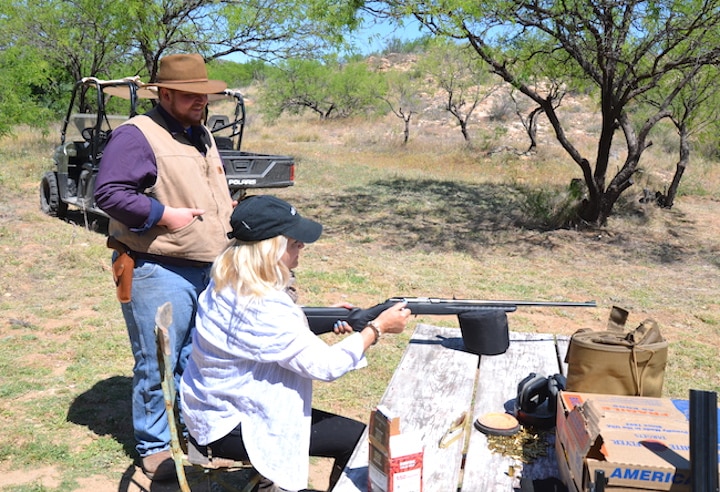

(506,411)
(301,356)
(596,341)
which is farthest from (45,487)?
(596,341)

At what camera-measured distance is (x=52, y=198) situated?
32.9 ft

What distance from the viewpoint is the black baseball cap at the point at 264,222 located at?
220 cm

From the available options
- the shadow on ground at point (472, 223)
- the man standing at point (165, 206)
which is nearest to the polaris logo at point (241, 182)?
the shadow on ground at point (472, 223)

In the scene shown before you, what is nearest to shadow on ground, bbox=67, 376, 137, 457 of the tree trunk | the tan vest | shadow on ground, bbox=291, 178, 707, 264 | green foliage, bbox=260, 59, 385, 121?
the tan vest

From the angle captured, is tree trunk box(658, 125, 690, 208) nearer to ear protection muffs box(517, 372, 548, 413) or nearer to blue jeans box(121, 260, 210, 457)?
ear protection muffs box(517, 372, 548, 413)

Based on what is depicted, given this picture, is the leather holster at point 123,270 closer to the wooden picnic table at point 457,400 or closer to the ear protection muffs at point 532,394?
the wooden picnic table at point 457,400

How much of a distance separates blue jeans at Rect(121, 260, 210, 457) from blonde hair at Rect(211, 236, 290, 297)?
939 mm

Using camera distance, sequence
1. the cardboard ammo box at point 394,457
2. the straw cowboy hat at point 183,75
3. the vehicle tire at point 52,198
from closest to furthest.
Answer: the cardboard ammo box at point 394,457
the straw cowboy hat at point 183,75
the vehicle tire at point 52,198

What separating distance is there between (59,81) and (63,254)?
1446 centimetres

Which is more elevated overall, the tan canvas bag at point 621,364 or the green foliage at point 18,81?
the green foliage at point 18,81

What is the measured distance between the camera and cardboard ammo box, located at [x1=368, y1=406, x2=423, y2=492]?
75.1 inches

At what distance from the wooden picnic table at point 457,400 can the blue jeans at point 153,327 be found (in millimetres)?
1039

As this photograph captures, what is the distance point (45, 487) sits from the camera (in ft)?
11.1

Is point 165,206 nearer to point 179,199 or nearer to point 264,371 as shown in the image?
point 179,199
